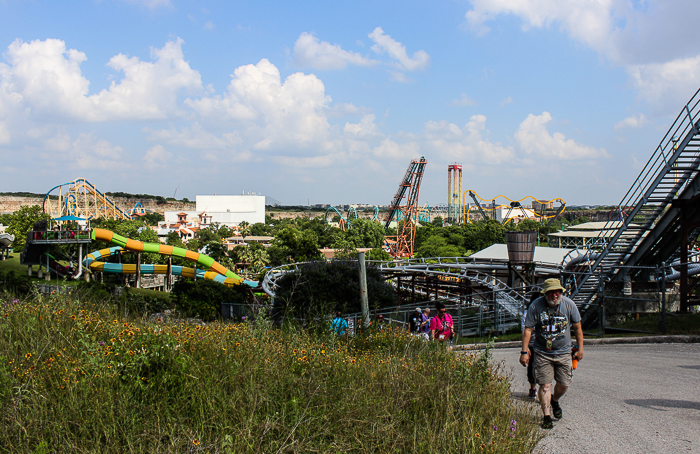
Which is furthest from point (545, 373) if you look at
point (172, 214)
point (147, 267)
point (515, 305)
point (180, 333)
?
point (172, 214)

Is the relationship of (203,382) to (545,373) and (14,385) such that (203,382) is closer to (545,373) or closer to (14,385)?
(14,385)

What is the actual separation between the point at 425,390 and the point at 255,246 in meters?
42.7

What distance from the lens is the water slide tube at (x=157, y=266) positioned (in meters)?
31.2

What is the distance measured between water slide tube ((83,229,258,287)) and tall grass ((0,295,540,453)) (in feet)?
79.3

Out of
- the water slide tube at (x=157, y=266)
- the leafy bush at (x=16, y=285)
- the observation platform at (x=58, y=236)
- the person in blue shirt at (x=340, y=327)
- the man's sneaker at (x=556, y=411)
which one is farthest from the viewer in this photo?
the water slide tube at (x=157, y=266)

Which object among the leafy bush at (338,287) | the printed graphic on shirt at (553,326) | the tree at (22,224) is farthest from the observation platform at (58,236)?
the printed graphic on shirt at (553,326)

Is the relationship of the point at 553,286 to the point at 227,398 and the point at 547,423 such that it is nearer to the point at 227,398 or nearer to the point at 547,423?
the point at 547,423

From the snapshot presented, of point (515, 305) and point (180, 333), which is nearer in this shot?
point (180, 333)

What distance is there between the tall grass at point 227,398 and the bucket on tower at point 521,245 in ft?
43.7

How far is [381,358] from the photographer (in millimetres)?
5105

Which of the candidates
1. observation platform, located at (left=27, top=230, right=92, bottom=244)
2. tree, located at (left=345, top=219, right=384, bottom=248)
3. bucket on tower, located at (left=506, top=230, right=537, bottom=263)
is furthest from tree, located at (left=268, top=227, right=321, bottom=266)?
tree, located at (left=345, top=219, right=384, bottom=248)

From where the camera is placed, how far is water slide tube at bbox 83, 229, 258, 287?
103ft

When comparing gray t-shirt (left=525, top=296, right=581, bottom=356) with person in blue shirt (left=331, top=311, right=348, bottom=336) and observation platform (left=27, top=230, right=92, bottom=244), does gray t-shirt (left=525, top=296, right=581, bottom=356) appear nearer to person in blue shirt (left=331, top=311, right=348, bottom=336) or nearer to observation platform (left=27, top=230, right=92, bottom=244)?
person in blue shirt (left=331, top=311, right=348, bottom=336)

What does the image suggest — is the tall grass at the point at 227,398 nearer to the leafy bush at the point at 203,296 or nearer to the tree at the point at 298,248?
the leafy bush at the point at 203,296
